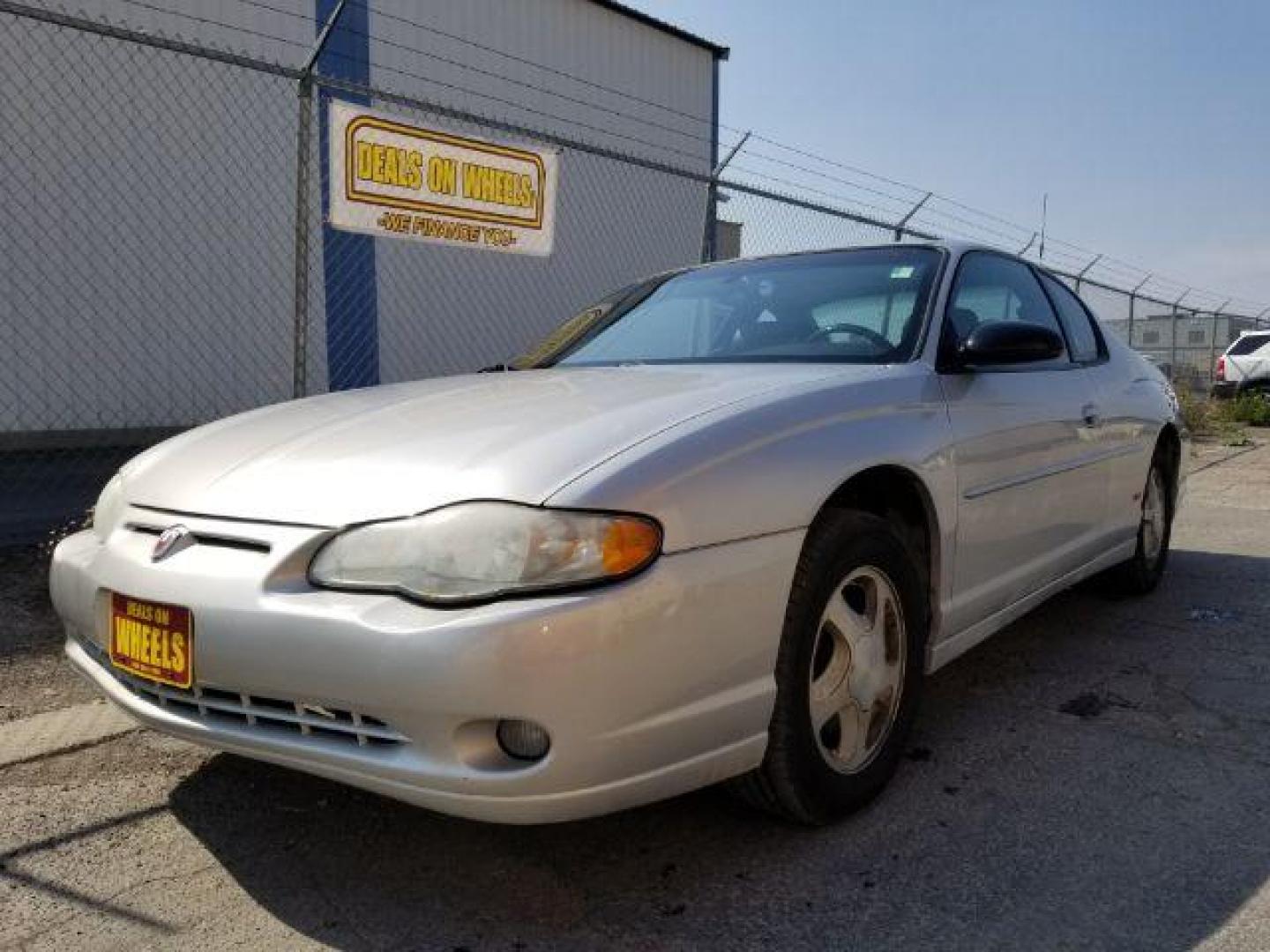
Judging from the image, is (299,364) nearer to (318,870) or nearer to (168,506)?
(168,506)

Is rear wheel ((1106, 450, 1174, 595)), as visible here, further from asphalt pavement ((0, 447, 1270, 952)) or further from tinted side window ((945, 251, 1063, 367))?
asphalt pavement ((0, 447, 1270, 952))

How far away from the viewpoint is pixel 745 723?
6.84 feet

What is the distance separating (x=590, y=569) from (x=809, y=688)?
2.24 ft

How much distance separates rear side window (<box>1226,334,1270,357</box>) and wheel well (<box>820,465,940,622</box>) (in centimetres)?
1695

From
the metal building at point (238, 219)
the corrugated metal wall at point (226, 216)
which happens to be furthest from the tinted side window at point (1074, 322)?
the corrugated metal wall at point (226, 216)

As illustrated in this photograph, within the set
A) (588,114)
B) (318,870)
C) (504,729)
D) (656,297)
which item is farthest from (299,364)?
(588,114)

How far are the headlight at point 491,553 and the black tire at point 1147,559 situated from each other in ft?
10.7

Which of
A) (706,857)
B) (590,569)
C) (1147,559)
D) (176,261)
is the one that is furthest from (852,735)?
(176,261)

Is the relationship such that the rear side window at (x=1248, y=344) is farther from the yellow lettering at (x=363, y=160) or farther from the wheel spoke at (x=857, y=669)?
the wheel spoke at (x=857, y=669)

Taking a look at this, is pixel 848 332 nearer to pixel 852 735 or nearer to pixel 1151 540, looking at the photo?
pixel 852 735

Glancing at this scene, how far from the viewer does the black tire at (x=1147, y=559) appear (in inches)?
176

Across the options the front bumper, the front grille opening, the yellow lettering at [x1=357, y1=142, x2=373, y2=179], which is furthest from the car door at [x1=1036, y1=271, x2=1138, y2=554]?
the yellow lettering at [x1=357, y1=142, x2=373, y2=179]

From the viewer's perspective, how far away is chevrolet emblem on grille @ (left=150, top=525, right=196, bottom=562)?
2.12 metres

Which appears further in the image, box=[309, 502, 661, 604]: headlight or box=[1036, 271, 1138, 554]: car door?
box=[1036, 271, 1138, 554]: car door
